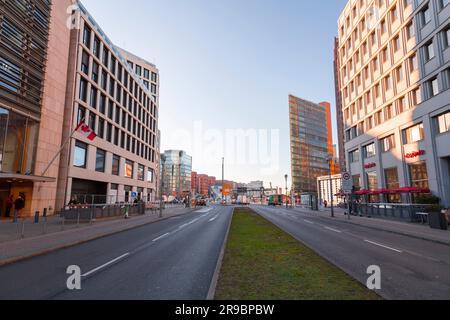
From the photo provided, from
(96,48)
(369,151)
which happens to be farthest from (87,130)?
(369,151)

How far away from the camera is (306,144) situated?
399ft

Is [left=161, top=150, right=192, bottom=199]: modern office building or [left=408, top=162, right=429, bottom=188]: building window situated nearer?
[left=408, top=162, right=429, bottom=188]: building window

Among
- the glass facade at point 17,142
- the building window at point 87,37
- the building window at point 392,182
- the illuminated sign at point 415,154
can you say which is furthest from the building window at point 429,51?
the glass facade at point 17,142

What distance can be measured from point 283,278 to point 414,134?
3137 cm

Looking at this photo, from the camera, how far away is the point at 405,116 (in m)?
31.3

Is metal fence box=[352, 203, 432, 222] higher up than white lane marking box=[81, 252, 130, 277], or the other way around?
metal fence box=[352, 203, 432, 222]

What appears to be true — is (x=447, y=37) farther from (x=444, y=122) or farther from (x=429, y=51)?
(x=444, y=122)

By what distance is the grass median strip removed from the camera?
210 inches

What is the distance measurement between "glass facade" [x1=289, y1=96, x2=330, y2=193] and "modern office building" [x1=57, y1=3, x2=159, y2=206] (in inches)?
3040

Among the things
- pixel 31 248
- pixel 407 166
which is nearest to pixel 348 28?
pixel 407 166

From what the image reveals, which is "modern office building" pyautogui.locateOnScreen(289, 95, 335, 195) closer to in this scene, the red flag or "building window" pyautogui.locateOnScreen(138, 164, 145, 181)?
"building window" pyautogui.locateOnScreen(138, 164, 145, 181)

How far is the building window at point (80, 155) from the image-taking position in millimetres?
31969

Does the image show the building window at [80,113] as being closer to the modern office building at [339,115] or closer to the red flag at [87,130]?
the red flag at [87,130]

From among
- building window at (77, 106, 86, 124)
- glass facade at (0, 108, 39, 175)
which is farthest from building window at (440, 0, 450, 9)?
glass facade at (0, 108, 39, 175)
